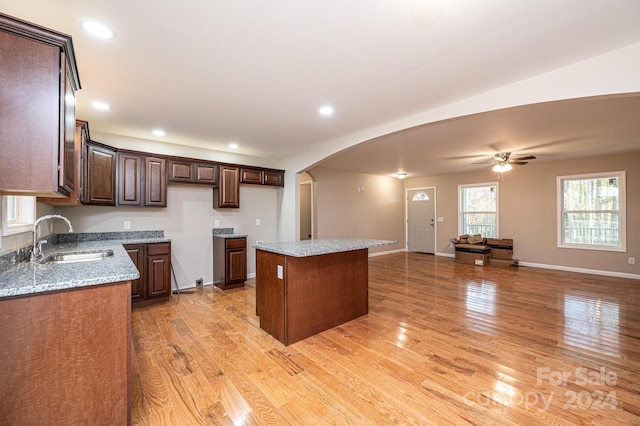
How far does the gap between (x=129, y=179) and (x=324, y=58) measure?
10.8 ft

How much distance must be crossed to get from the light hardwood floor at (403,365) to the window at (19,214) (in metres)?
1.37

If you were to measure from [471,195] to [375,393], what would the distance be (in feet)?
22.7

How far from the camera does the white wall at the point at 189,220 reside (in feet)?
12.6

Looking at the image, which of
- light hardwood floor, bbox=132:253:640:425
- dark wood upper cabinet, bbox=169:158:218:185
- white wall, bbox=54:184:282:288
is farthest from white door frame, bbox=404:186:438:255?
dark wood upper cabinet, bbox=169:158:218:185

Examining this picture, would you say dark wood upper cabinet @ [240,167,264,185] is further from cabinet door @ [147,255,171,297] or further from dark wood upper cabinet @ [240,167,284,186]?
cabinet door @ [147,255,171,297]

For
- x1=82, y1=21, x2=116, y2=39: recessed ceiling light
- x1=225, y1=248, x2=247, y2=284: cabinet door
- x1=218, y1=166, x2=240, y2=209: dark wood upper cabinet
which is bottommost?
x1=225, y1=248, x2=247, y2=284: cabinet door

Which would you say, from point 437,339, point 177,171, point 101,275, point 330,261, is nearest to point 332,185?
point 177,171

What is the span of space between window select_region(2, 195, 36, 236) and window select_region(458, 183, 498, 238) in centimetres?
825

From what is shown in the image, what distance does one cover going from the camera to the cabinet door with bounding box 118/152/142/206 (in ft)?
12.4

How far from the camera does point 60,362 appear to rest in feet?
4.56

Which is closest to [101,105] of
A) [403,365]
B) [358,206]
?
[403,365]

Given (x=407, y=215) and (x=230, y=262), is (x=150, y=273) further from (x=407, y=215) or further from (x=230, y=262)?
(x=407, y=215)

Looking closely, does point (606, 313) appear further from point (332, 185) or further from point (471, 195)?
point (332, 185)

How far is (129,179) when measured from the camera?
3850mm
